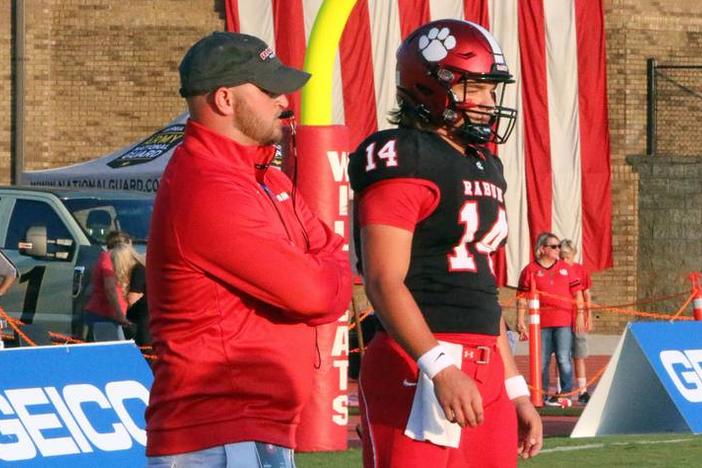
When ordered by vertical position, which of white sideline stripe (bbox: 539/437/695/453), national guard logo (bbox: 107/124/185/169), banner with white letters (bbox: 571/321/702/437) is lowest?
white sideline stripe (bbox: 539/437/695/453)

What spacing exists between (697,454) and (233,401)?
7689 millimetres

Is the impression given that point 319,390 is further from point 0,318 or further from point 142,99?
point 142,99

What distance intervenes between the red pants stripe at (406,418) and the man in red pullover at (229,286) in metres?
0.93

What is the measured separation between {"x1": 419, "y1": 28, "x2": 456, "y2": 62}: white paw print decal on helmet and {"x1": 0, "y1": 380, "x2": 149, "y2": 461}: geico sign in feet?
14.7

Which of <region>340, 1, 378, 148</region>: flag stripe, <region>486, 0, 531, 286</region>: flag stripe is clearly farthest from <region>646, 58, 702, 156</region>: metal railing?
<region>340, 1, 378, 148</region>: flag stripe

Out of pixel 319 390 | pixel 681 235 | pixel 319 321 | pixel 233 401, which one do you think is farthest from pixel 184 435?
pixel 681 235

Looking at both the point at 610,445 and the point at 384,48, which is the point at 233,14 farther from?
the point at 610,445

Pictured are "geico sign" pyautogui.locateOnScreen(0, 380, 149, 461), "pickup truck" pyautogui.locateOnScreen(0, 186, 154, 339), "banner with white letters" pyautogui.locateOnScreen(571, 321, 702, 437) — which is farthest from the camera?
"pickup truck" pyautogui.locateOnScreen(0, 186, 154, 339)

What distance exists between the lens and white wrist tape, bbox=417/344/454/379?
15.6 ft

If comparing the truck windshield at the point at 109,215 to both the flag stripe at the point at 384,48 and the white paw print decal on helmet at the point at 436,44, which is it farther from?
the white paw print decal on helmet at the point at 436,44

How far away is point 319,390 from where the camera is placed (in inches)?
443

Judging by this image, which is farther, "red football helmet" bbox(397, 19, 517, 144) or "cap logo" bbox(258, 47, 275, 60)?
"red football helmet" bbox(397, 19, 517, 144)

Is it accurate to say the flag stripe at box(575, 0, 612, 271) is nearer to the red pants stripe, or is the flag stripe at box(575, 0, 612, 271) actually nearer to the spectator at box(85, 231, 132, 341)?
the spectator at box(85, 231, 132, 341)

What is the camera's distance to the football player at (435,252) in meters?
4.89
